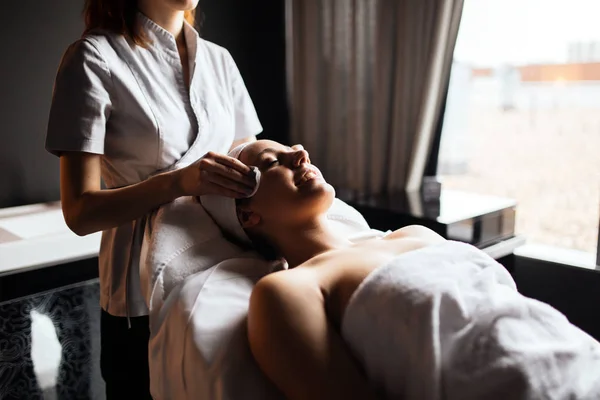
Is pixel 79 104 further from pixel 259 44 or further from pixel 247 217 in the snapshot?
pixel 259 44

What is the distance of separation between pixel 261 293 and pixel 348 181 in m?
1.75

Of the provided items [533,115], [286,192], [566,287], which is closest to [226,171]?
[286,192]

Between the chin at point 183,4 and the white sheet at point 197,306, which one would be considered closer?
the white sheet at point 197,306

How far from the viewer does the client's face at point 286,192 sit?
1246mm

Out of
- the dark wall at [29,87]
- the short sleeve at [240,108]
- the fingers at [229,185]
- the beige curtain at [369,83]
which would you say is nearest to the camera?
the fingers at [229,185]

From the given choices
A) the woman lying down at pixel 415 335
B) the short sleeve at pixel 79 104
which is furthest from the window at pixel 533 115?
the short sleeve at pixel 79 104

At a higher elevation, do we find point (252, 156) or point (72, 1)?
point (72, 1)

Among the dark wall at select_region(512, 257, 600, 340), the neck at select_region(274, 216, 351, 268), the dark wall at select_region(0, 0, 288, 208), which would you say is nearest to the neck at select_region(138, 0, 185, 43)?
the neck at select_region(274, 216, 351, 268)

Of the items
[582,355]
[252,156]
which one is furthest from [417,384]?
[252,156]

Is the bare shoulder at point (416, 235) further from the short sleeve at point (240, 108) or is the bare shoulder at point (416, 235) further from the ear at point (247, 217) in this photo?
the short sleeve at point (240, 108)

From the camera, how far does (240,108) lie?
1.54m

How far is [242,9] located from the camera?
8.96 feet

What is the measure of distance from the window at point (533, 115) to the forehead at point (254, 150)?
1382 mm

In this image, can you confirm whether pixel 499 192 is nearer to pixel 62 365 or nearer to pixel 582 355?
pixel 582 355
